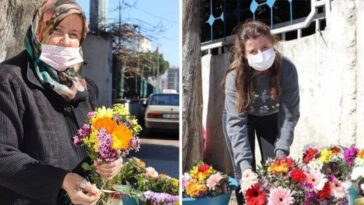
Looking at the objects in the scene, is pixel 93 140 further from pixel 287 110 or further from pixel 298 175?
pixel 287 110

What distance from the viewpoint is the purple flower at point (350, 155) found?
2273 millimetres

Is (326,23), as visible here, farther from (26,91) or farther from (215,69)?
(26,91)

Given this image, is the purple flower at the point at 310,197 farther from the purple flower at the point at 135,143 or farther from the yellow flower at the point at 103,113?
the yellow flower at the point at 103,113

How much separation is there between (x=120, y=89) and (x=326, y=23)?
1.15 meters

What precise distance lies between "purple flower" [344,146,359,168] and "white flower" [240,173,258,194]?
455 millimetres

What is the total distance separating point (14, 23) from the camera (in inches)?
61.3

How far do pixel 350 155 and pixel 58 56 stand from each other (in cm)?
149

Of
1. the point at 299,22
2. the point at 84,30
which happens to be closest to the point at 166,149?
the point at 84,30

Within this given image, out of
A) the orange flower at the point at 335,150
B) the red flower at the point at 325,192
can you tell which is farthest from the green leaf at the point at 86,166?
the orange flower at the point at 335,150

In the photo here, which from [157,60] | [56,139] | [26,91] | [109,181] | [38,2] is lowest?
[109,181]

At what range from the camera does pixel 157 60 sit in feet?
5.93

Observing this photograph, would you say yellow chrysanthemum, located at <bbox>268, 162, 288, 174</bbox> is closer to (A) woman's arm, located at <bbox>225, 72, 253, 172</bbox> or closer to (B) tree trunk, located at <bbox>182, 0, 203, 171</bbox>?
(A) woman's arm, located at <bbox>225, 72, 253, 172</bbox>

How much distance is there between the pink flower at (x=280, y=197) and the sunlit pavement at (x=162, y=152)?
49cm

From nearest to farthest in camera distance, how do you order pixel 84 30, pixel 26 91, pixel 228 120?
pixel 26 91 < pixel 84 30 < pixel 228 120
